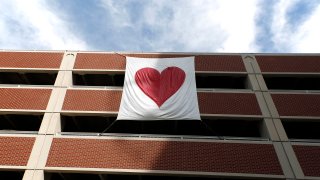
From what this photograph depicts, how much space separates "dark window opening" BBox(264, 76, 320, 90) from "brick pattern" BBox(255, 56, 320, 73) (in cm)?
60

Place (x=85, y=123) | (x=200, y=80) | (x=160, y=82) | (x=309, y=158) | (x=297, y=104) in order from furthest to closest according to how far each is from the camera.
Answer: (x=200, y=80)
(x=85, y=123)
(x=160, y=82)
(x=297, y=104)
(x=309, y=158)

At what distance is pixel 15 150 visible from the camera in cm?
1822

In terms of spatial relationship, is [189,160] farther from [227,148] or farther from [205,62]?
[205,62]

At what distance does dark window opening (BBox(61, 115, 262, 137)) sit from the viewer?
21125 millimetres

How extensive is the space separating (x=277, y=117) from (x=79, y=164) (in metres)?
10.5

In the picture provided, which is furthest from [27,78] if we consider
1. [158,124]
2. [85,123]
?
[158,124]

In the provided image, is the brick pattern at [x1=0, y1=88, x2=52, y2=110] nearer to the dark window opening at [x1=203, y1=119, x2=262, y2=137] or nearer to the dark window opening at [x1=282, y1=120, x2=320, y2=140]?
the dark window opening at [x1=203, y1=119, x2=262, y2=137]

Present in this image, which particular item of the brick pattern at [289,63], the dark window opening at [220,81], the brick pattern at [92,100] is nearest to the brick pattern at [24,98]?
the brick pattern at [92,100]

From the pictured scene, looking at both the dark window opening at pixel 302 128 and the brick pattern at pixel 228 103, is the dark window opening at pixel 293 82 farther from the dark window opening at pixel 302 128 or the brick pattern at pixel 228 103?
the dark window opening at pixel 302 128

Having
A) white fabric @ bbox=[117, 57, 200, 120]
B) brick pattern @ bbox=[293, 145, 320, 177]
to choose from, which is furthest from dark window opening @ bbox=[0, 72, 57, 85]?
brick pattern @ bbox=[293, 145, 320, 177]

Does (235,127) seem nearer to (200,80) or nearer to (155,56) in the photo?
(200,80)

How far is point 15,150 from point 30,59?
7920 millimetres

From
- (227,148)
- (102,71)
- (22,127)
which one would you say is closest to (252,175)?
(227,148)

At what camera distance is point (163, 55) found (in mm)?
24797
